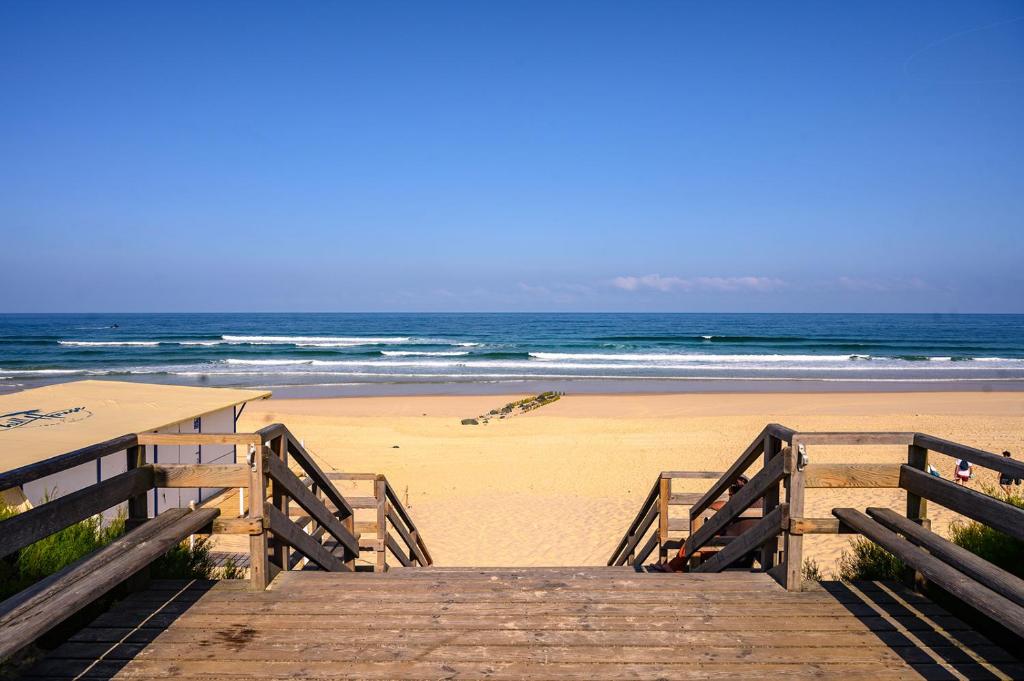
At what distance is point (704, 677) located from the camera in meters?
3.16

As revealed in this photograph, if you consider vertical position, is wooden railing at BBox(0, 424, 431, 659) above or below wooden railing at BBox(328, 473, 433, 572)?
above

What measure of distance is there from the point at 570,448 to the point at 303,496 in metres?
12.2

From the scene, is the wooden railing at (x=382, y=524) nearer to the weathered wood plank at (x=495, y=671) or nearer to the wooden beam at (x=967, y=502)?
the weathered wood plank at (x=495, y=671)

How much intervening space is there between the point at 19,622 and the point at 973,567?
4.22 m

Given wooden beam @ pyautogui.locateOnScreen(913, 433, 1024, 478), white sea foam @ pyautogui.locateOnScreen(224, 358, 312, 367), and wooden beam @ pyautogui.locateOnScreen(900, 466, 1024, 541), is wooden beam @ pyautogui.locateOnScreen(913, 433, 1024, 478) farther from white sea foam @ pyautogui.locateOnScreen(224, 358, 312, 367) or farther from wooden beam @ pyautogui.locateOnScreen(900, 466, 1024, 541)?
white sea foam @ pyautogui.locateOnScreen(224, 358, 312, 367)

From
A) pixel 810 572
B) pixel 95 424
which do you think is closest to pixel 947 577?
pixel 810 572

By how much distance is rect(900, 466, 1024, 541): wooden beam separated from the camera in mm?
3166

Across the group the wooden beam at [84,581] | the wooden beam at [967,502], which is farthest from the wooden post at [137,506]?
the wooden beam at [967,502]

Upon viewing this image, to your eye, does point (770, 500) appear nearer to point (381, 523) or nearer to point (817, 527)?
point (817, 527)

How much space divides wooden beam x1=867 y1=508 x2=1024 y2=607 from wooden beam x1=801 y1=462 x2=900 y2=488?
0.21m

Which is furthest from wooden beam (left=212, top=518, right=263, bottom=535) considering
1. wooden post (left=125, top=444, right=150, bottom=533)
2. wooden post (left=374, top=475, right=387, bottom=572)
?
wooden post (left=374, top=475, right=387, bottom=572)

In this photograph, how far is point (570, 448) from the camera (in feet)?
53.8

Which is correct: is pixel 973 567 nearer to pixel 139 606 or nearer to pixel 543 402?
pixel 139 606

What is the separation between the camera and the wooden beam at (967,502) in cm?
317
